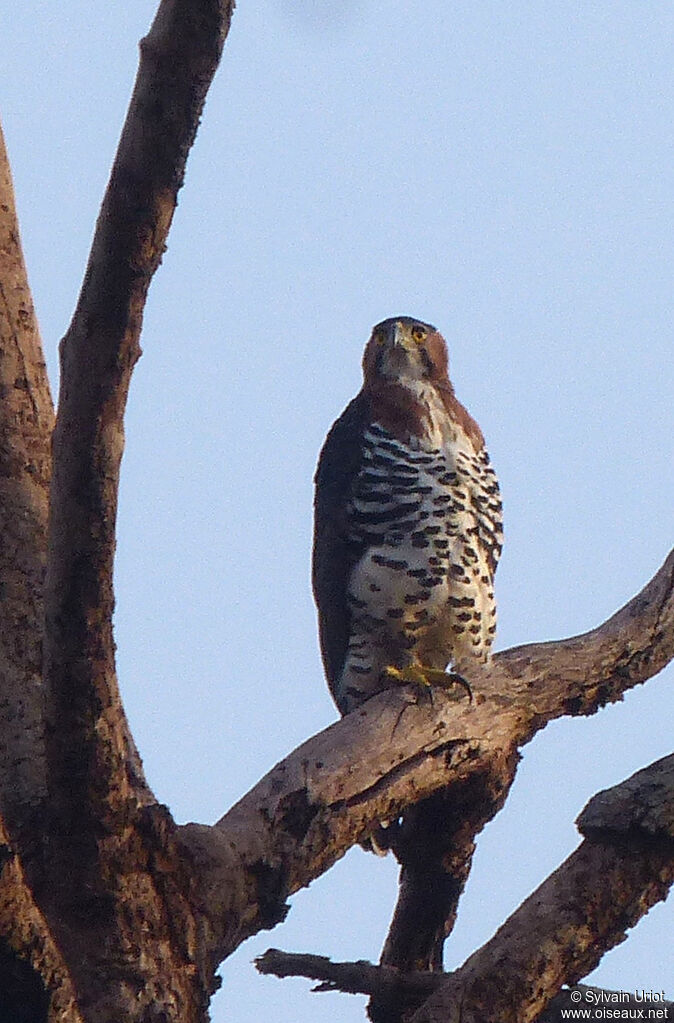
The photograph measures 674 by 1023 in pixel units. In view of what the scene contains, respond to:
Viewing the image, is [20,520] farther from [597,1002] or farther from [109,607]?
[597,1002]

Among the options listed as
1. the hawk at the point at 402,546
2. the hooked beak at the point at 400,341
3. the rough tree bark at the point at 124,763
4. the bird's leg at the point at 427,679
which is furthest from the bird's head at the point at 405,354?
the rough tree bark at the point at 124,763

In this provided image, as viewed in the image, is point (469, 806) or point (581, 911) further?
point (469, 806)

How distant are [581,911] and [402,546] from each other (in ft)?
8.42

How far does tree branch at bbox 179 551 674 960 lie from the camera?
381 cm

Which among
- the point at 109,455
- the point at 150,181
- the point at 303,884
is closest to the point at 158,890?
the point at 303,884

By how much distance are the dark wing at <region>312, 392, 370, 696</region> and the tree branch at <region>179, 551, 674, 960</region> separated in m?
1.08

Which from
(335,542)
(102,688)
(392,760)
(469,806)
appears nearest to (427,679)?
(469,806)

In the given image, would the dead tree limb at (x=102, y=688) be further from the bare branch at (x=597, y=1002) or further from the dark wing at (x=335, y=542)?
the dark wing at (x=335, y=542)

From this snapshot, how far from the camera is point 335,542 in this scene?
21.0 feet

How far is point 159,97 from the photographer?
2.87m

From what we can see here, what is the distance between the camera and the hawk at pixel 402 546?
20.2 feet

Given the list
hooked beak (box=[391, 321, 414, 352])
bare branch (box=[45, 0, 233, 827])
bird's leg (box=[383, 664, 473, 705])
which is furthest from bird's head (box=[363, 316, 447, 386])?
bare branch (box=[45, 0, 233, 827])

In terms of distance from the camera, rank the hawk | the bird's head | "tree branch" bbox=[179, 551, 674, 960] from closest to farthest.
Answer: "tree branch" bbox=[179, 551, 674, 960] → the hawk → the bird's head

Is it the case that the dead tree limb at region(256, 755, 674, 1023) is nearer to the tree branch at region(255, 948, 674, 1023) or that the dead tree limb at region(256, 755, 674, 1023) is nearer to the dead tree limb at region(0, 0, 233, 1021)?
the tree branch at region(255, 948, 674, 1023)
